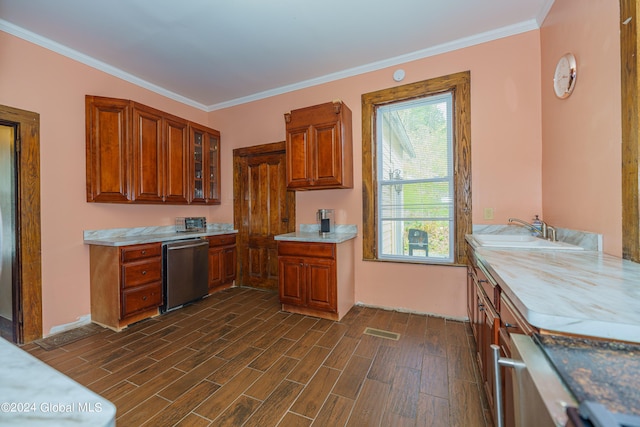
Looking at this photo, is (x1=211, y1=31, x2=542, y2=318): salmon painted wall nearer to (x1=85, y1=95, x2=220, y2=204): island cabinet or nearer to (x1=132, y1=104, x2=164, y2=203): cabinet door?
(x1=85, y1=95, x2=220, y2=204): island cabinet

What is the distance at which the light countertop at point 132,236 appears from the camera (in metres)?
2.79

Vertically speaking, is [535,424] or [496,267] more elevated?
[496,267]

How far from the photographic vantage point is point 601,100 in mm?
1588

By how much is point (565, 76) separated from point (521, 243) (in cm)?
132

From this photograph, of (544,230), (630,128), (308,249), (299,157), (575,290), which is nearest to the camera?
(575,290)

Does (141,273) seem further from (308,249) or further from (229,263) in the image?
(308,249)

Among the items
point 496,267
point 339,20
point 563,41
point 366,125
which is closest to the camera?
point 496,267

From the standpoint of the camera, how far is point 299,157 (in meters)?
3.25

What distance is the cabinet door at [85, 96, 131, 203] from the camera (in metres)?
2.87

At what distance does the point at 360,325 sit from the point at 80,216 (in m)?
3.29

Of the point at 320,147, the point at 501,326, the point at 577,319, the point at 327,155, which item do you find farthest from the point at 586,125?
the point at 320,147

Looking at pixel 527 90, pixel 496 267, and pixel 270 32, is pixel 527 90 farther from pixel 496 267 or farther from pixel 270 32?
pixel 270 32

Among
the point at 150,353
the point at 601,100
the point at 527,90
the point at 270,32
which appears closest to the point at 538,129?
the point at 527,90

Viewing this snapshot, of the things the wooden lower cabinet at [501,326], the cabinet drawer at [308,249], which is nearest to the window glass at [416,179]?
the cabinet drawer at [308,249]
